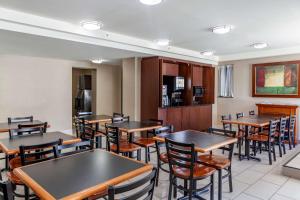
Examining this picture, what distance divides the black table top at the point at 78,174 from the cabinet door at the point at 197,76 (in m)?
5.07

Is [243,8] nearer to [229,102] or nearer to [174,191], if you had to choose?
[174,191]

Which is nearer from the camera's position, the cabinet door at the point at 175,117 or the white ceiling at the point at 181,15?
the white ceiling at the point at 181,15

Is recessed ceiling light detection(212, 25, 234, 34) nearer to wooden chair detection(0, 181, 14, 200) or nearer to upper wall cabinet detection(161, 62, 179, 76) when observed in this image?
upper wall cabinet detection(161, 62, 179, 76)

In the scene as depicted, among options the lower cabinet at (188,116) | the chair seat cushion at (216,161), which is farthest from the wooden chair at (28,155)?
the lower cabinet at (188,116)

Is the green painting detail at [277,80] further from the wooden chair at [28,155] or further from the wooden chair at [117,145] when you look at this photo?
the wooden chair at [28,155]

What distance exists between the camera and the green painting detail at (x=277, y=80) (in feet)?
18.9

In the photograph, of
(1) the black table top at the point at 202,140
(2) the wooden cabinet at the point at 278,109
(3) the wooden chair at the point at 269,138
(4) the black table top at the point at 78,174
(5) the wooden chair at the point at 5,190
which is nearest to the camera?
(5) the wooden chair at the point at 5,190

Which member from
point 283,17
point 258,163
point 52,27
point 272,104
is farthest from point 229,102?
point 52,27

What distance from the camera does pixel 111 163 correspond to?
1.86m

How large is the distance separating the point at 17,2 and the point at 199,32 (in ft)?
10.0

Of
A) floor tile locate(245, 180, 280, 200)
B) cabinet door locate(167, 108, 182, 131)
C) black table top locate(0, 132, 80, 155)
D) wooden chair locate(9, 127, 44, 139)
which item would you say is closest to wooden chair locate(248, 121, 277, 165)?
floor tile locate(245, 180, 280, 200)

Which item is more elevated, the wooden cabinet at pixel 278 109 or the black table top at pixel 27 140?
the wooden cabinet at pixel 278 109

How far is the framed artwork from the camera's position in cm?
575

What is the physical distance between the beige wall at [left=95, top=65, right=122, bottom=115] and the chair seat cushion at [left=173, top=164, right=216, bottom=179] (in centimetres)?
579
